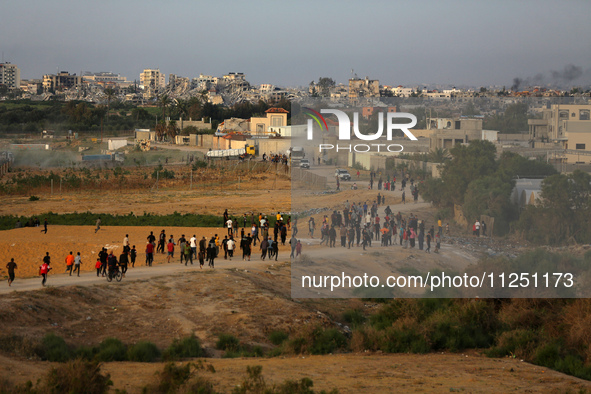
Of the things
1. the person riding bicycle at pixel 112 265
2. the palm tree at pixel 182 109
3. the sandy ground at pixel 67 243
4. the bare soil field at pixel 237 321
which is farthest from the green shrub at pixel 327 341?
the palm tree at pixel 182 109

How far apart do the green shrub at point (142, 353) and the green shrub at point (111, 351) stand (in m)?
0.19

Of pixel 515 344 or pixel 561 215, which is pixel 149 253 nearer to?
pixel 515 344

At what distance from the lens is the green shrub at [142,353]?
54.6 feet

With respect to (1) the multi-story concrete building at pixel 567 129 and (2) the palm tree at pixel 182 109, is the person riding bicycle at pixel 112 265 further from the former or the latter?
(2) the palm tree at pixel 182 109

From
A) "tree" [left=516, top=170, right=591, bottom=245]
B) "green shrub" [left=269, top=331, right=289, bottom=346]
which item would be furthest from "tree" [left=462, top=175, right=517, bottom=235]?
"green shrub" [left=269, top=331, right=289, bottom=346]

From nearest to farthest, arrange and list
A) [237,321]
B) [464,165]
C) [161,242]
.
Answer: [464,165]
[237,321]
[161,242]

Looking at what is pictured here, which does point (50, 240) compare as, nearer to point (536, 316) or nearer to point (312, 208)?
point (312, 208)

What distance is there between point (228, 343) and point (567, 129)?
1153 cm

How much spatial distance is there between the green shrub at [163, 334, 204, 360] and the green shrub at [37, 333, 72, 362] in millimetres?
2513

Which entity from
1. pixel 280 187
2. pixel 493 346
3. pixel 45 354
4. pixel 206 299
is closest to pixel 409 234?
pixel 493 346

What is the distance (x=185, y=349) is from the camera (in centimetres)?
1756

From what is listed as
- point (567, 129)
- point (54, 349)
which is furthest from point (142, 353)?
point (567, 129)

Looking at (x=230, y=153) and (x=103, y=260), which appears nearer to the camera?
(x=103, y=260)

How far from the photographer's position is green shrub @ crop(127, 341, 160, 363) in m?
16.7
